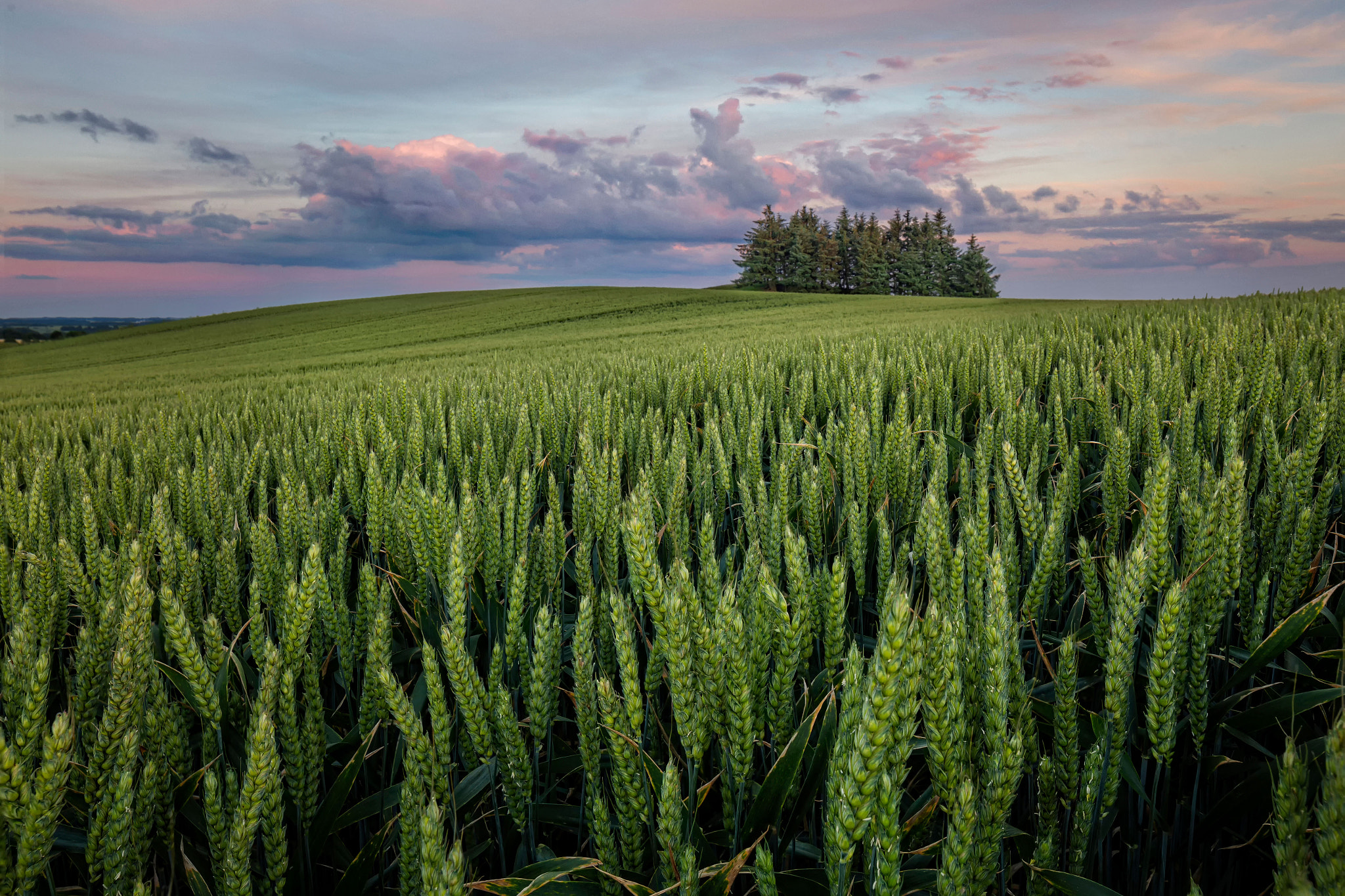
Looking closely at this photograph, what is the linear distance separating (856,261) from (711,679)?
6707 centimetres

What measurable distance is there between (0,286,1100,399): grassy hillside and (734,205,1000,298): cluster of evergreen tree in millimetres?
22048

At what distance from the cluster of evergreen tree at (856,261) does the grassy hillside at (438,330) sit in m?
22.0

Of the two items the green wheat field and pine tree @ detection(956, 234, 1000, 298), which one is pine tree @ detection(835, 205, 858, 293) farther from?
the green wheat field

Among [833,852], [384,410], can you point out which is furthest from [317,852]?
[384,410]

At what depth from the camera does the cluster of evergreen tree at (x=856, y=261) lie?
61219 mm

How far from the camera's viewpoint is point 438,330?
2650 centimetres

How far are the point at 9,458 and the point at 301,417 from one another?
1702 millimetres

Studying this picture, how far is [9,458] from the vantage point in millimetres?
4008

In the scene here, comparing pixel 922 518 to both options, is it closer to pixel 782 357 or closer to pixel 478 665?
pixel 478 665

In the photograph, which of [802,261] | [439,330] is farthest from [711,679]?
[802,261]

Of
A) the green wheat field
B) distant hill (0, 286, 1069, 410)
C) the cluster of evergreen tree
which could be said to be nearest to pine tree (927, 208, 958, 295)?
the cluster of evergreen tree

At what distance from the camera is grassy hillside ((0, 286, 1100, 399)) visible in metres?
13.3

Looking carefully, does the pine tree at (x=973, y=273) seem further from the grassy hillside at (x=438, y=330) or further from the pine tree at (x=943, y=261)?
the grassy hillside at (x=438, y=330)

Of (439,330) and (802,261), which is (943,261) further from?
(439,330)
